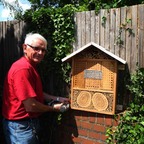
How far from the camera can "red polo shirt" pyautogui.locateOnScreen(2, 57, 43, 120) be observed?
328cm

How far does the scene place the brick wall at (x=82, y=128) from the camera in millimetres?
4125

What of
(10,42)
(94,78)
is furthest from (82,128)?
(10,42)

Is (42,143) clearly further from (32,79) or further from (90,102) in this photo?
(32,79)

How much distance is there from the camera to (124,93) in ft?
12.7

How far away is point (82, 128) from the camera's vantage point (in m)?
4.34

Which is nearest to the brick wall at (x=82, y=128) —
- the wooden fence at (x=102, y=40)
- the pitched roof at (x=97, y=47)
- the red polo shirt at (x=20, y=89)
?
the wooden fence at (x=102, y=40)

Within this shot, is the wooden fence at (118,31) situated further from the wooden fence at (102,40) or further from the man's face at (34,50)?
the man's face at (34,50)

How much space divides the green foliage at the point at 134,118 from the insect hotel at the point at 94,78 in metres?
0.19

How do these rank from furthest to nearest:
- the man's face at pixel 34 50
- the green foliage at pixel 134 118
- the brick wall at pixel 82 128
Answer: the brick wall at pixel 82 128
the green foliage at pixel 134 118
the man's face at pixel 34 50

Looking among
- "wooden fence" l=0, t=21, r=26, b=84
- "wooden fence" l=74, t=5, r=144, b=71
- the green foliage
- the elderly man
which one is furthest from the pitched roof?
"wooden fence" l=0, t=21, r=26, b=84

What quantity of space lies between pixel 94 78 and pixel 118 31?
68cm

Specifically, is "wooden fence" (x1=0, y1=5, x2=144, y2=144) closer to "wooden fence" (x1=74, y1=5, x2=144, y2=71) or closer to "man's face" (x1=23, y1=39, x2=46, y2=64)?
"wooden fence" (x1=74, y1=5, x2=144, y2=71)

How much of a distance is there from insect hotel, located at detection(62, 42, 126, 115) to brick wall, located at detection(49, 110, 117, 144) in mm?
133

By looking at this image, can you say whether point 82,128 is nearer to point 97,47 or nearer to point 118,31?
point 97,47
